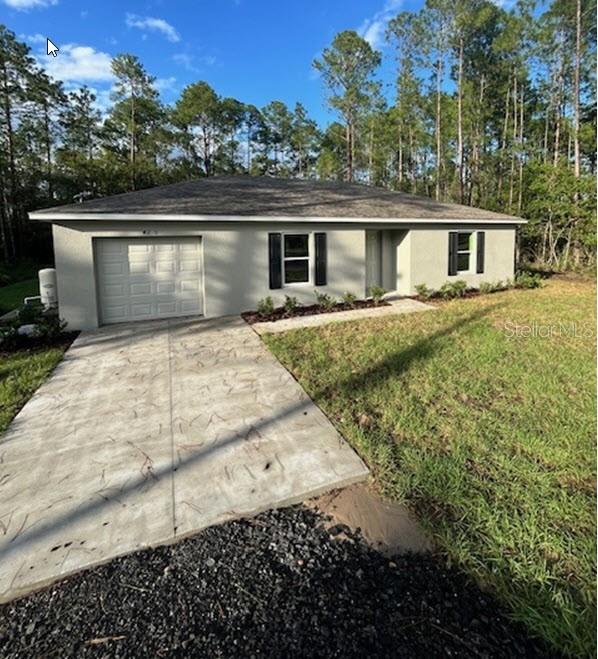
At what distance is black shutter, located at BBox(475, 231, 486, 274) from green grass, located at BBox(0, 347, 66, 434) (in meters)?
11.8

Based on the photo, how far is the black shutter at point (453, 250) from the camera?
11617mm

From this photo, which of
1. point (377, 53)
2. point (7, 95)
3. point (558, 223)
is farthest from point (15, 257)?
point (558, 223)

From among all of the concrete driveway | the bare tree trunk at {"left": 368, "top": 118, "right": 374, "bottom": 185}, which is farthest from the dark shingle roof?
the bare tree trunk at {"left": 368, "top": 118, "right": 374, "bottom": 185}

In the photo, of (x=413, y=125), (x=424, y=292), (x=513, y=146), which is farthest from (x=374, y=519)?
(x=413, y=125)

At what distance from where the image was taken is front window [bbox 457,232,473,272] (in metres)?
12.1

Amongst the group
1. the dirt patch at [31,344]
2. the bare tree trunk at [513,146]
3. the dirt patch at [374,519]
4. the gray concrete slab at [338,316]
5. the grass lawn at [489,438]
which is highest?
the bare tree trunk at [513,146]

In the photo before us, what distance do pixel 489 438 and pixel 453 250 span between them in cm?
954

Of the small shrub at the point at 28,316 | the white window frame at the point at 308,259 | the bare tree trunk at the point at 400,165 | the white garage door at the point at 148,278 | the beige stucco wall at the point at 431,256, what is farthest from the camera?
the bare tree trunk at the point at 400,165

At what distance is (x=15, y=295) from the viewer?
13.8 m

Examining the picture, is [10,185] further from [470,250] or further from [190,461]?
[190,461]

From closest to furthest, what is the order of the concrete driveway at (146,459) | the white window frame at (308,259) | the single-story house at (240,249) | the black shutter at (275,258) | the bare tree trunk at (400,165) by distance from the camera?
1. the concrete driveway at (146,459)
2. the single-story house at (240,249)
3. the black shutter at (275,258)
4. the white window frame at (308,259)
5. the bare tree trunk at (400,165)

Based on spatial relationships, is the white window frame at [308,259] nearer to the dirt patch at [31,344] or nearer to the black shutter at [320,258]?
the black shutter at [320,258]

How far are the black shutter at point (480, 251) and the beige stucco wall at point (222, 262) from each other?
Result: 4.36 metres

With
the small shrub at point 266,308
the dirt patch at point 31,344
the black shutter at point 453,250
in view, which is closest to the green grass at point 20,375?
the dirt patch at point 31,344
